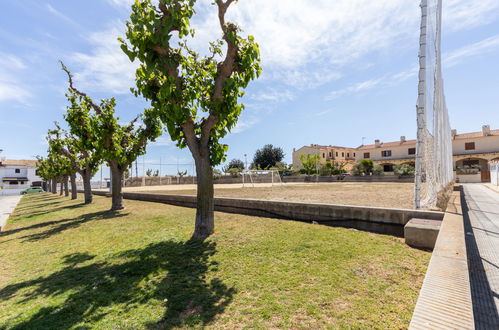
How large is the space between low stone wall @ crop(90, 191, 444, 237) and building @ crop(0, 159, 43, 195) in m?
75.5

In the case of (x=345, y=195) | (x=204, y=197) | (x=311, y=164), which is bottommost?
(x=345, y=195)

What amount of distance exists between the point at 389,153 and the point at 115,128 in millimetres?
52808

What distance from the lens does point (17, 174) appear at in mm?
62906

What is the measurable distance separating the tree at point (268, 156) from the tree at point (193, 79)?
59.5m

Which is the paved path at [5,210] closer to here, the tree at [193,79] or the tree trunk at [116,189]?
the tree trunk at [116,189]

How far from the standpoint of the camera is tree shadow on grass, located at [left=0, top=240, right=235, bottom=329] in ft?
9.09

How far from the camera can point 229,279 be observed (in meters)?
3.55

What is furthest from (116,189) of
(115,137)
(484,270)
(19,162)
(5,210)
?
(19,162)

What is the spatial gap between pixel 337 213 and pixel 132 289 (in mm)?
4783

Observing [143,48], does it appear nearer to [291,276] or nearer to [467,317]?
[291,276]

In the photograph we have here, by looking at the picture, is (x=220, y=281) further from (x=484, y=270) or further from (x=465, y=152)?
(x=465, y=152)

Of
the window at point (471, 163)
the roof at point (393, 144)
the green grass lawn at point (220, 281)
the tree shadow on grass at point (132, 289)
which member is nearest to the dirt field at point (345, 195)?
the green grass lawn at point (220, 281)

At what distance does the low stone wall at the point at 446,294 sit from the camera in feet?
5.86

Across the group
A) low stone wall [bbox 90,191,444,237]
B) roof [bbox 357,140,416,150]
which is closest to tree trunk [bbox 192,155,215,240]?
low stone wall [bbox 90,191,444,237]
